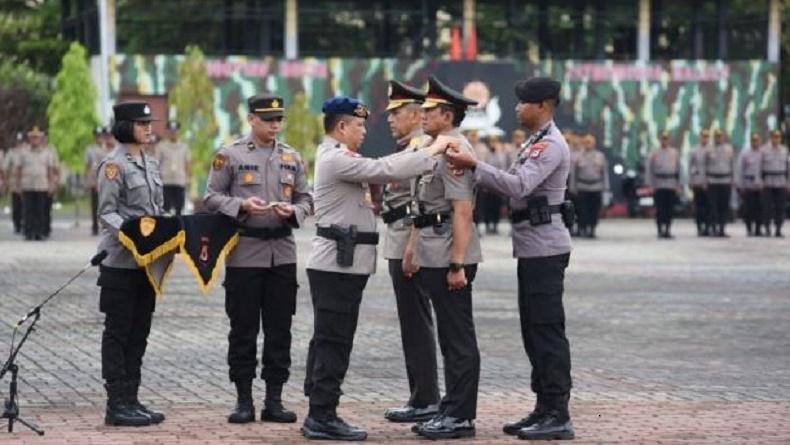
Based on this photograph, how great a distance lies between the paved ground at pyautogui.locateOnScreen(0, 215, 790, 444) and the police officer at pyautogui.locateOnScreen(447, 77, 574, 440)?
0.27 metres

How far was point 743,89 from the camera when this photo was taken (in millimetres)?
63250

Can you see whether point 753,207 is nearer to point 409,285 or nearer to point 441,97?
point 409,285

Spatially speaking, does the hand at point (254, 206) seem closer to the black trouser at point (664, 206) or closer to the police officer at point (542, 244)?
the police officer at point (542, 244)

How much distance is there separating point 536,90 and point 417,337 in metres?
1.66

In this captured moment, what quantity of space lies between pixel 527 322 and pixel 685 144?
1984 inches

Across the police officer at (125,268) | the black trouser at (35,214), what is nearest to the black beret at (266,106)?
the police officer at (125,268)

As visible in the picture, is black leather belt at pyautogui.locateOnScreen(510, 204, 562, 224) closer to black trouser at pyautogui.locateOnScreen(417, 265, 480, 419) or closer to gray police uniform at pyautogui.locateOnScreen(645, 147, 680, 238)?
black trouser at pyautogui.locateOnScreen(417, 265, 480, 419)

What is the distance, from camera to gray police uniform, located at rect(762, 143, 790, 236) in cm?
3969

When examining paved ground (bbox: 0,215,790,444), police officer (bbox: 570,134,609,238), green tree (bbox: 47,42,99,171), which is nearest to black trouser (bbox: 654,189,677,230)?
police officer (bbox: 570,134,609,238)

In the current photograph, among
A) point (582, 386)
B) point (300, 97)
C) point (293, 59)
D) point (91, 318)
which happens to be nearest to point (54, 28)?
point (293, 59)

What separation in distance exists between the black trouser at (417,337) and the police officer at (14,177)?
84.7 feet

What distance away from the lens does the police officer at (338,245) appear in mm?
11578

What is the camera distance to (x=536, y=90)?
11891 mm

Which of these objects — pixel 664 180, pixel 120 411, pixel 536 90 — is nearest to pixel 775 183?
pixel 664 180
